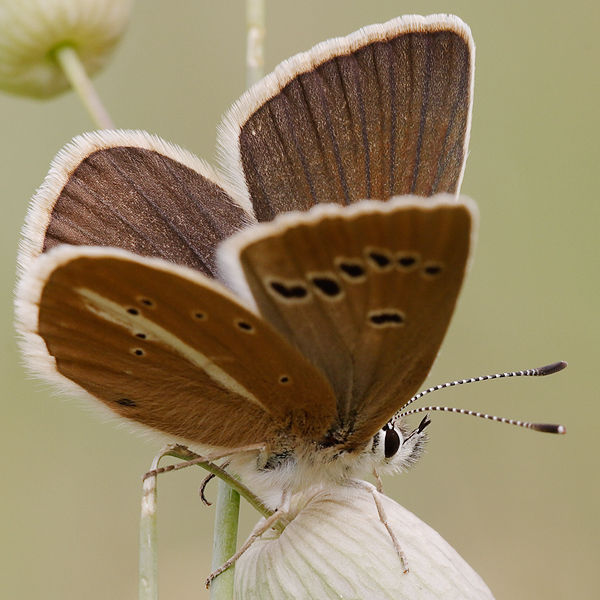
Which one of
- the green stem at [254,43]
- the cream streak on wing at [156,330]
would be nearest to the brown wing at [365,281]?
the cream streak on wing at [156,330]

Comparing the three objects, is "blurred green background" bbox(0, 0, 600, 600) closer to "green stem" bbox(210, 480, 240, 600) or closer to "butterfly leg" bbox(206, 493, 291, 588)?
"butterfly leg" bbox(206, 493, 291, 588)

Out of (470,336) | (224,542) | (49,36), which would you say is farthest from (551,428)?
(470,336)

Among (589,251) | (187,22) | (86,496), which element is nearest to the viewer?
(86,496)

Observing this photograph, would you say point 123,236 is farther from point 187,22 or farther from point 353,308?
point 187,22

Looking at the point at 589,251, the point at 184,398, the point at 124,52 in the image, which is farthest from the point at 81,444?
the point at 589,251

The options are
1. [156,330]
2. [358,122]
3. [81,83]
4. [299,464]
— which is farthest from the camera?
[81,83]

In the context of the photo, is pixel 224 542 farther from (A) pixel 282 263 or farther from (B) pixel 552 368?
(B) pixel 552 368
